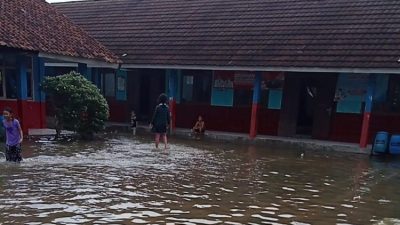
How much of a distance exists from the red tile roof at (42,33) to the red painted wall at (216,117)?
3830mm

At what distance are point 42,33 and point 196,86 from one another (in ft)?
22.1

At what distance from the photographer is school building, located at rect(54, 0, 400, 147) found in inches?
588

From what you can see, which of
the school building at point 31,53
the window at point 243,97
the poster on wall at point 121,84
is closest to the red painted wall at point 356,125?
the window at point 243,97

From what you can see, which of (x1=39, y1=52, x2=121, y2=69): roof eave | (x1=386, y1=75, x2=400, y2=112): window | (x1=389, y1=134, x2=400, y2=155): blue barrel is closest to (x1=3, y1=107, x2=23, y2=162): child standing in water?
(x1=39, y1=52, x2=121, y2=69): roof eave

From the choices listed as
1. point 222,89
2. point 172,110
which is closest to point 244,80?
point 222,89

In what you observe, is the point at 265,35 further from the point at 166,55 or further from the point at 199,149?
the point at 199,149

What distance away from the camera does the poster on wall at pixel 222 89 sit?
59.4 feet

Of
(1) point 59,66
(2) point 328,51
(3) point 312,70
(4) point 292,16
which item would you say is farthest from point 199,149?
(1) point 59,66

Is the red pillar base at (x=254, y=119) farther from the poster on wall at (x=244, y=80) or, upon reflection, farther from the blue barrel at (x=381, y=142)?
the blue barrel at (x=381, y=142)

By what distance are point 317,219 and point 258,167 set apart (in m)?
4.41

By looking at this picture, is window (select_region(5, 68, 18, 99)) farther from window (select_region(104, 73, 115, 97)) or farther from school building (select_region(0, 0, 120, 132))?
window (select_region(104, 73, 115, 97))

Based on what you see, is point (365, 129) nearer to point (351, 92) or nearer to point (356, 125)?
point (356, 125)

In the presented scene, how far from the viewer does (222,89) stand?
18234 millimetres

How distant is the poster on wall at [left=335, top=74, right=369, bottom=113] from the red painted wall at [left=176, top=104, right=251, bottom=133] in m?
3.63
